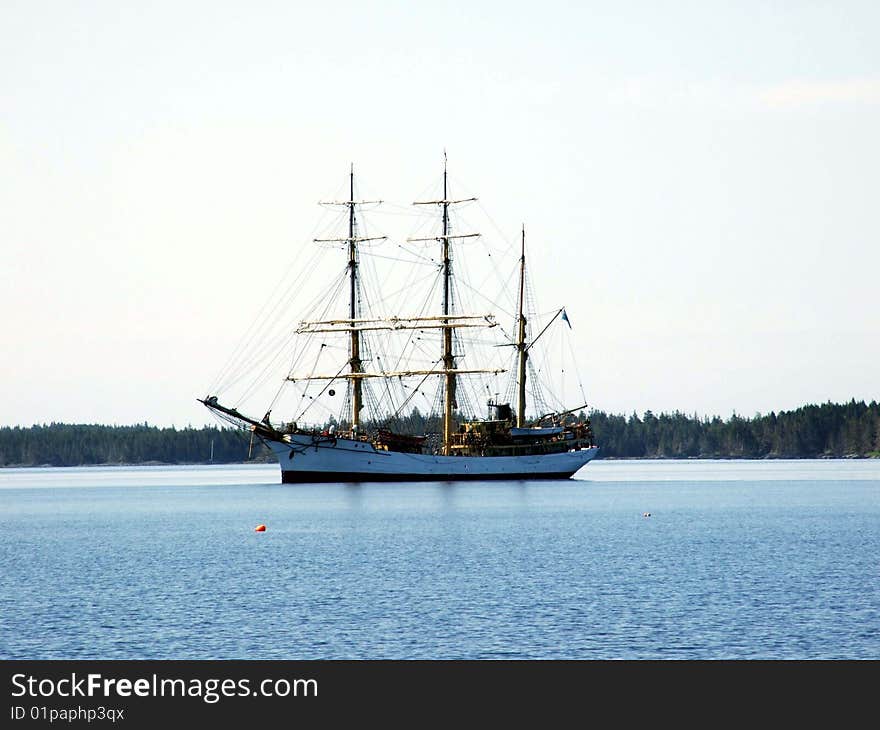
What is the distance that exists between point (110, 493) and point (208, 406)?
1296 inches

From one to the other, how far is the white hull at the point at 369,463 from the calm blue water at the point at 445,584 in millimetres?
41308

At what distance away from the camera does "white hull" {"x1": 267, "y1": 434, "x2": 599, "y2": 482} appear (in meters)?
153

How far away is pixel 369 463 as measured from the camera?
6093 inches

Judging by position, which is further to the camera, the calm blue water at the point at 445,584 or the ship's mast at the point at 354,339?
the ship's mast at the point at 354,339

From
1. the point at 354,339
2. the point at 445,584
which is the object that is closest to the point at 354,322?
the point at 354,339

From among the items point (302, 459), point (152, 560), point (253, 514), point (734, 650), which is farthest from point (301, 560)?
point (302, 459)

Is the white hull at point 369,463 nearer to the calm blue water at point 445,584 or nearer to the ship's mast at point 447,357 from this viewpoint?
the ship's mast at point 447,357

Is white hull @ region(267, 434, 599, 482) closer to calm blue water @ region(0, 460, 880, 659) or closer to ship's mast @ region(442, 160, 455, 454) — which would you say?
ship's mast @ region(442, 160, 455, 454)

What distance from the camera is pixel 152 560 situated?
6975 cm

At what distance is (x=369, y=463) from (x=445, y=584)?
321 feet

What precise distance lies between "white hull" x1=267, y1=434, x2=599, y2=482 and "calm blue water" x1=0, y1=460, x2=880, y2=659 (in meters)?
41.3

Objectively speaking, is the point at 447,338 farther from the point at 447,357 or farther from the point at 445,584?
the point at 445,584

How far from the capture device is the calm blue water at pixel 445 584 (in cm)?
4253
